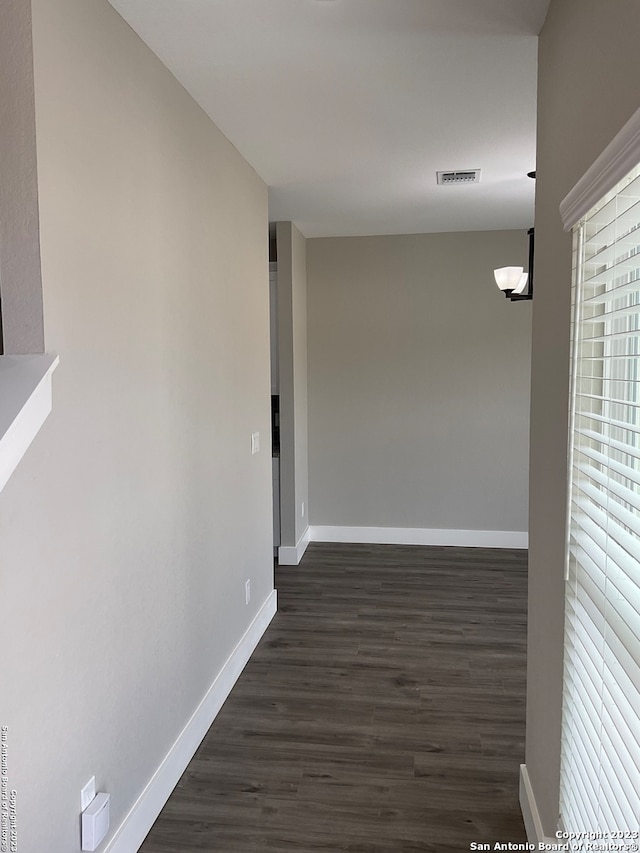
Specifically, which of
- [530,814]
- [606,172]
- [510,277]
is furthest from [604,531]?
[510,277]

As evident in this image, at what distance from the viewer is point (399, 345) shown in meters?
5.35

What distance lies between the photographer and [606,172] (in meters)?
1.22

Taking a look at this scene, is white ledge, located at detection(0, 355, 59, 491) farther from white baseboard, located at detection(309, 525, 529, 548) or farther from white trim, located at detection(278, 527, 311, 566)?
white baseboard, located at detection(309, 525, 529, 548)

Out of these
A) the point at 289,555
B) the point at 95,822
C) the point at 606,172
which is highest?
the point at 606,172

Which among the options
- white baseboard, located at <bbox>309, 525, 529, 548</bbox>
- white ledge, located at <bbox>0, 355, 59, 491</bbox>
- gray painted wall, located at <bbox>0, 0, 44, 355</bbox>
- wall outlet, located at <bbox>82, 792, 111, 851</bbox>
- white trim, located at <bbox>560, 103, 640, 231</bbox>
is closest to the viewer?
white trim, located at <bbox>560, 103, 640, 231</bbox>

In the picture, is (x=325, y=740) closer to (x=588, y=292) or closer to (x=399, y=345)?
(x=588, y=292)

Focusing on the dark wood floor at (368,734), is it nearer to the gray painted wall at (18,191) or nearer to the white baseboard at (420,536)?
the white baseboard at (420,536)

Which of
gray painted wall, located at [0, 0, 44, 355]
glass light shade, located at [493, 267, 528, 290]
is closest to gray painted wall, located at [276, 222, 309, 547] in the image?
glass light shade, located at [493, 267, 528, 290]

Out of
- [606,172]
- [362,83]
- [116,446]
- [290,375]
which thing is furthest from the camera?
[290,375]

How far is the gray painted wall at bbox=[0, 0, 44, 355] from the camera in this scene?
150 centimetres

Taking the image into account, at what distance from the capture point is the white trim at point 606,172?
3.53 ft

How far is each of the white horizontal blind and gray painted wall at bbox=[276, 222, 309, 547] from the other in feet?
11.2

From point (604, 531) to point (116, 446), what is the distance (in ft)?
4.44

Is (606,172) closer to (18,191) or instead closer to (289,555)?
(18,191)
